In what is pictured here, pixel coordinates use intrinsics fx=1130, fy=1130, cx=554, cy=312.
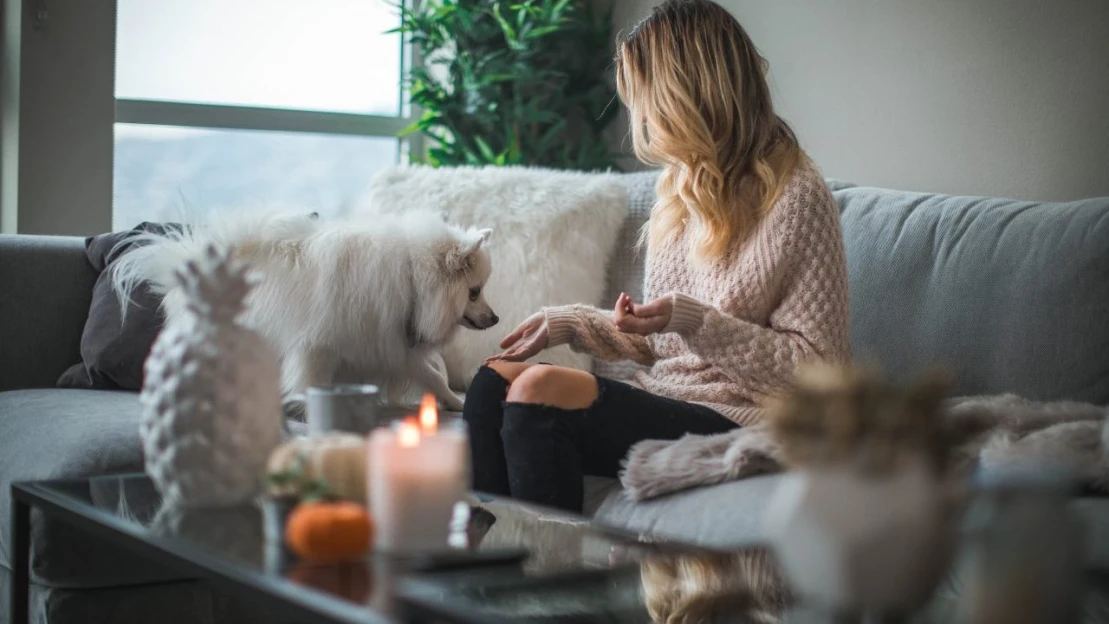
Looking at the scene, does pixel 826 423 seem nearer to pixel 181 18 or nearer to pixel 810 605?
pixel 810 605

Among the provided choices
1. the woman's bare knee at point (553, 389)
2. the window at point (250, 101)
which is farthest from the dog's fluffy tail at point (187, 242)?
the window at point (250, 101)

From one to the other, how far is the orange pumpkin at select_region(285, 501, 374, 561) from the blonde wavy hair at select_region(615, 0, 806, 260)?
1.19 m

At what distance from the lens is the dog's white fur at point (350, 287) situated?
2334mm

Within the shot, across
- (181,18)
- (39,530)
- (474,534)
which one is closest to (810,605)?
(474,534)

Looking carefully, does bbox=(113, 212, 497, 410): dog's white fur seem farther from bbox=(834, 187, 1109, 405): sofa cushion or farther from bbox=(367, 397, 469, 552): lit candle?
bbox=(367, 397, 469, 552): lit candle

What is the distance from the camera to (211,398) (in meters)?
1.23

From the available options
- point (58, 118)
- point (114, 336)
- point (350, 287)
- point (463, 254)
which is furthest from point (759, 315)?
point (58, 118)

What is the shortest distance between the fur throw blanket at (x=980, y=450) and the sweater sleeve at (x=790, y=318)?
14 centimetres

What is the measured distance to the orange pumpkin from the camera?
1064 mm

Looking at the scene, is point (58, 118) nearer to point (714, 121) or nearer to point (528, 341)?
point (528, 341)

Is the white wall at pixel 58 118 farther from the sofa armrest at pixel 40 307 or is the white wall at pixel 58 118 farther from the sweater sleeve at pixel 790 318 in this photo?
the sweater sleeve at pixel 790 318

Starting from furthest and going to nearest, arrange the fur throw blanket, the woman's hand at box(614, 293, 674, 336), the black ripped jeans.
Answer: the woman's hand at box(614, 293, 674, 336)
the black ripped jeans
the fur throw blanket

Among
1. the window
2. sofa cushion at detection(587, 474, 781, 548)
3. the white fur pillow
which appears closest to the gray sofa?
sofa cushion at detection(587, 474, 781, 548)

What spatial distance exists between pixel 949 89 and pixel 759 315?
3.57 ft
